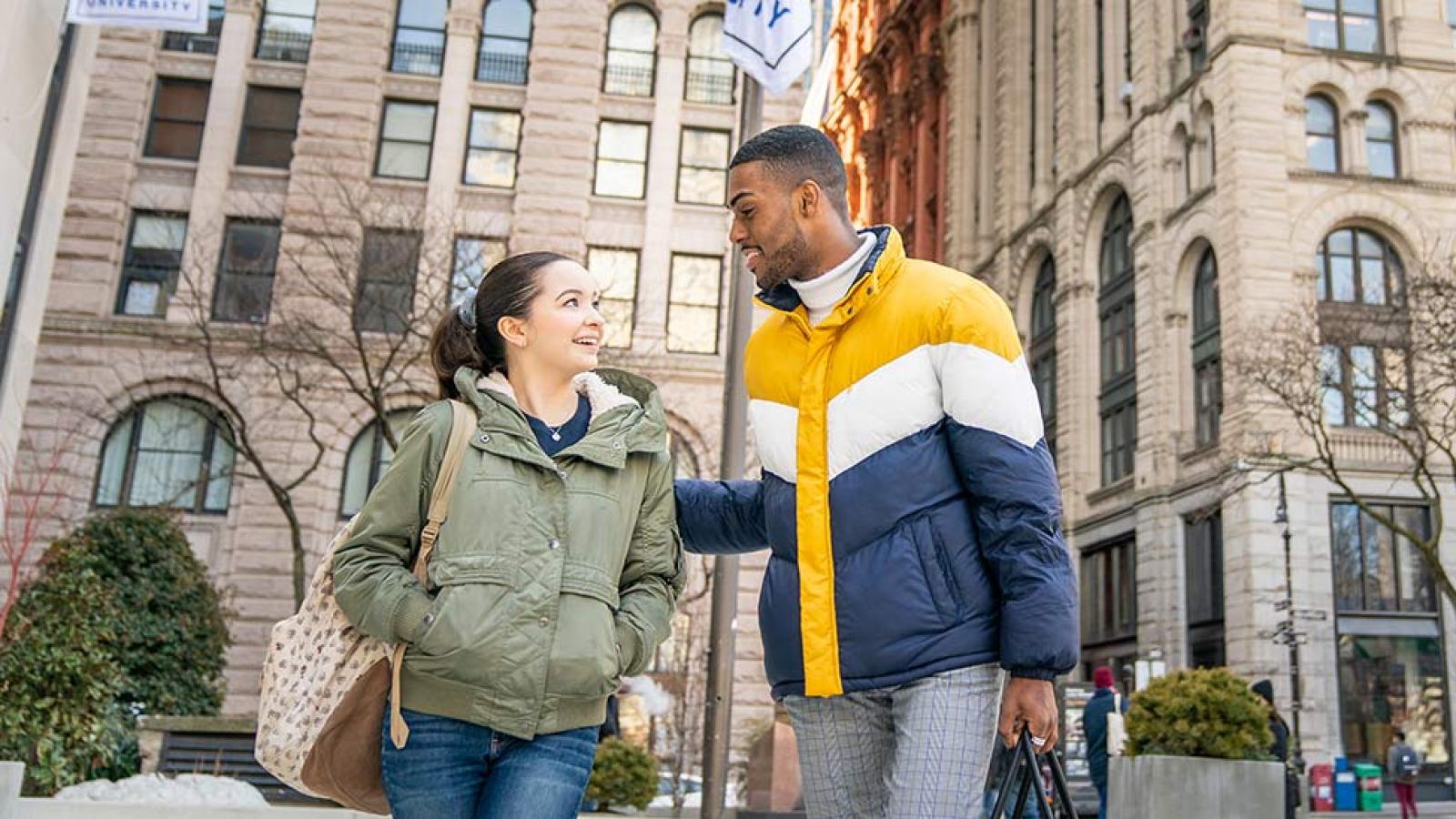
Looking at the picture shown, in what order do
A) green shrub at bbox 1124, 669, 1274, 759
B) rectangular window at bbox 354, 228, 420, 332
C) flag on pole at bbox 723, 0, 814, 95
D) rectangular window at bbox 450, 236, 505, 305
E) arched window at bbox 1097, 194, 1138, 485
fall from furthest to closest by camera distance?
arched window at bbox 1097, 194, 1138, 485, rectangular window at bbox 450, 236, 505, 305, rectangular window at bbox 354, 228, 420, 332, green shrub at bbox 1124, 669, 1274, 759, flag on pole at bbox 723, 0, 814, 95

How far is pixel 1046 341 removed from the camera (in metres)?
49.3

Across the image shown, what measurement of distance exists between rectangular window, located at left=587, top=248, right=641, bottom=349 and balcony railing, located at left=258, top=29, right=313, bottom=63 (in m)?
8.27

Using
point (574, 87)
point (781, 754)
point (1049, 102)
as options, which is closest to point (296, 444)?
point (574, 87)

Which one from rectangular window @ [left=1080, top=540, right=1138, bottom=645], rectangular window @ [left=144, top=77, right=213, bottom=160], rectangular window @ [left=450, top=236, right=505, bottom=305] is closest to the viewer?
rectangular window @ [left=450, top=236, right=505, bottom=305]

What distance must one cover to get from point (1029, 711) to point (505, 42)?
29397 mm

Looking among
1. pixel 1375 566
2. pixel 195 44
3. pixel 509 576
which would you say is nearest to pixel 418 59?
pixel 195 44

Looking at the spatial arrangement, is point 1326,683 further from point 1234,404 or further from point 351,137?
point 351,137

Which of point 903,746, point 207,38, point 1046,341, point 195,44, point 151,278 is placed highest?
point 1046,341

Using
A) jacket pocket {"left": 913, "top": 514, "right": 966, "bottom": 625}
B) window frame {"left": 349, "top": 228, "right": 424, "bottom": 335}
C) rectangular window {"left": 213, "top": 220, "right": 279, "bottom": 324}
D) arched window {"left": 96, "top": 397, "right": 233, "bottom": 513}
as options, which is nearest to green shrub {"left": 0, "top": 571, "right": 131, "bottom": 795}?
jacket pocket {"left": 913, "top": 514, "right": 966, "bottom": 625}

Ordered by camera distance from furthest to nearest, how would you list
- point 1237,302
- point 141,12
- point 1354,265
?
point 1354,265
point 1237,302
point 141,12

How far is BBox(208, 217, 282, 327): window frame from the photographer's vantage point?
26938 millimetres

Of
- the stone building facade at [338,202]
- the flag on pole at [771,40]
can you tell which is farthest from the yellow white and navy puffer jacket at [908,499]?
the stone building facade at [338,202]

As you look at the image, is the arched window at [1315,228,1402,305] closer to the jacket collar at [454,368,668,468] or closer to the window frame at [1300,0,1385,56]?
the window frame at [1300,0,1385,56]

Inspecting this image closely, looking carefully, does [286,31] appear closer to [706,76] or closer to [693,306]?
[706,76]
